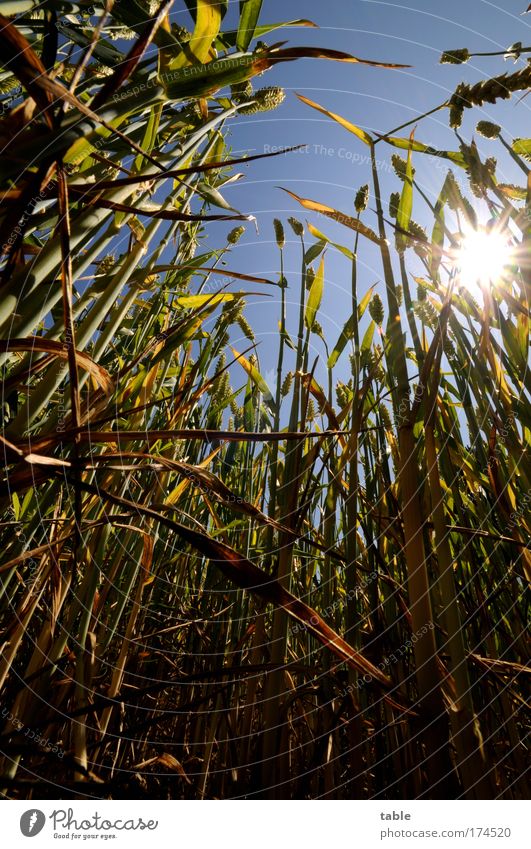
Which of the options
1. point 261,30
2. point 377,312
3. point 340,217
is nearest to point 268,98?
point 261,30

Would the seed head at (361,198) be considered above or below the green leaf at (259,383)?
above

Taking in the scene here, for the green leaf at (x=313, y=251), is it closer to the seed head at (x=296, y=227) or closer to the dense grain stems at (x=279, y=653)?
the seed head at (x=296, y=227)

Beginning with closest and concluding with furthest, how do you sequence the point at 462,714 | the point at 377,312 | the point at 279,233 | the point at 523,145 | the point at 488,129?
the point at 462,714 < the point at 488,129 < the point at 523,145 < the point at 377,312 < the point at 279,233

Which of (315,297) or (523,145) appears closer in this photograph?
(523,145)

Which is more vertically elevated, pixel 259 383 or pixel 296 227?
pixel 296 227

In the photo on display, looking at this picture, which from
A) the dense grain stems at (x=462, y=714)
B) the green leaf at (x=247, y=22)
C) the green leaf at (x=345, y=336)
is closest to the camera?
the dense grain stems at (x=462, y=714)

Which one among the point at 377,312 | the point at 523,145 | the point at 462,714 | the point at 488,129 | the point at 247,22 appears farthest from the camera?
the point at 377,312

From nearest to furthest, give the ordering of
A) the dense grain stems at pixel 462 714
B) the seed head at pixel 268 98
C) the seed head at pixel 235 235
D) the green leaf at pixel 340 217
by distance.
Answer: the dense grain stems at pixel 462 714 → the seed head at pixel 268 98 → the green leaf at pixel 340 217 → the seed head at pixel 235 235

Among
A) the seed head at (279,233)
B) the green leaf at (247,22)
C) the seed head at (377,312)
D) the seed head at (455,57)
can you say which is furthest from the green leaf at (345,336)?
the green leaf at (247,22)

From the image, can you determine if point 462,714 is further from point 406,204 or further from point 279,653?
point 406,204

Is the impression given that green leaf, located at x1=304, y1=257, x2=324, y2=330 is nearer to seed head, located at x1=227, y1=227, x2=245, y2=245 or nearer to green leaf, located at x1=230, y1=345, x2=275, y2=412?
green leaf, located at x1=230, y1=345, x2=275, y2=412

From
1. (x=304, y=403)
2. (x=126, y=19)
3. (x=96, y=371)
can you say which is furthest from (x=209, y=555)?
(x=126, y=19)
